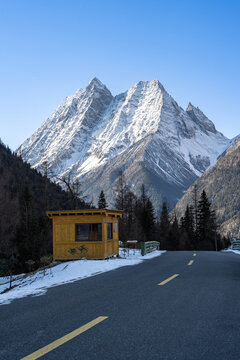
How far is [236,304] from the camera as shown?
22.2ft

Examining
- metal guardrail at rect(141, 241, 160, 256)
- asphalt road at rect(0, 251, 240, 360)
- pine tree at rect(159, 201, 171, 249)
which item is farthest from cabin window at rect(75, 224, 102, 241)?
pine tree at rect(159, 201, 171, 249)

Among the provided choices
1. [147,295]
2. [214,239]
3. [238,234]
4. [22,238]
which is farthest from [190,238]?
[238,234]

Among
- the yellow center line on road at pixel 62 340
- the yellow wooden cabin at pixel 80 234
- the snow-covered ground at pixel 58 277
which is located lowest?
the snow-covered ground at pixel 58 277

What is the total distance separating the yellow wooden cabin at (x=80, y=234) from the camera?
73.3 ft

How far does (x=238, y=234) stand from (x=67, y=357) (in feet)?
556

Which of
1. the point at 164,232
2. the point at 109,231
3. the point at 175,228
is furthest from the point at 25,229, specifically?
the point at 175,228

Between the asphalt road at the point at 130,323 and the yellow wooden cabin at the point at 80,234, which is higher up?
the yellow wooden cabin at the point at 80,234

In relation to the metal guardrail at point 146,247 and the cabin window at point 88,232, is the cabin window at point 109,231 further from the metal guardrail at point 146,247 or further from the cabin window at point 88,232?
the metal guardrail at point 146,247

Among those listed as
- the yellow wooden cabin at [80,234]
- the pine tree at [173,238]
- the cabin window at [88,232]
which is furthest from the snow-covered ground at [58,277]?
the pine tree at [173,238]

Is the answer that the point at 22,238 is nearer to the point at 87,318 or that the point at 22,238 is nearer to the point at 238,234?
the point at 87,318

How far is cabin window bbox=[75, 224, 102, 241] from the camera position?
73.6 ft

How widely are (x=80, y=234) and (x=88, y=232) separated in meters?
0.52

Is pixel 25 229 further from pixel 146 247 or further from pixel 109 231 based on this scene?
pixel 109 231

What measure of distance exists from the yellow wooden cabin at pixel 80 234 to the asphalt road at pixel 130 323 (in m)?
13.4
